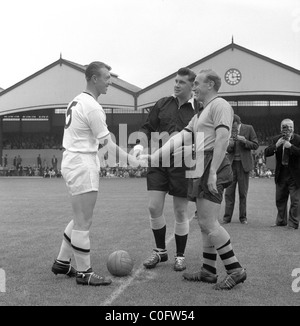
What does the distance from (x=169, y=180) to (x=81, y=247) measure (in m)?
1.55

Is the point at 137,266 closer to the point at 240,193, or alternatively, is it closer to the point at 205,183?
the point at 205,183

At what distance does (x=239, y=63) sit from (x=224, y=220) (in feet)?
106

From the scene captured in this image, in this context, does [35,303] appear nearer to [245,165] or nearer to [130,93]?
[245,165]

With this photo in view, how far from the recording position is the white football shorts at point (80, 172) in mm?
5168

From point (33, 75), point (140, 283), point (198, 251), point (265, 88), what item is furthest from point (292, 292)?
point (33, 75)

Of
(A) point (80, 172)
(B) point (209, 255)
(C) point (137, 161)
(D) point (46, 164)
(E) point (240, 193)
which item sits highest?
(C) point (137, 161)

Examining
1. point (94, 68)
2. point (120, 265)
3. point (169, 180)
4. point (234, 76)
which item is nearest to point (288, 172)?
point (169, 180)

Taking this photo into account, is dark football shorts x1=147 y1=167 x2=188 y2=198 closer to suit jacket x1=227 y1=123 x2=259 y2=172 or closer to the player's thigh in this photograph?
the player's thigh

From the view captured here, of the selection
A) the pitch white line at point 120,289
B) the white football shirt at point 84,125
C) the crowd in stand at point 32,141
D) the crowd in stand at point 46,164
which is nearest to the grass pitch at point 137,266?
the pitch white line at point 120,289

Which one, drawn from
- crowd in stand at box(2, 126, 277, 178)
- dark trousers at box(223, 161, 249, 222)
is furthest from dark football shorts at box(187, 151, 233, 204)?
crowd in stand at box(2, 126, 277, 178)

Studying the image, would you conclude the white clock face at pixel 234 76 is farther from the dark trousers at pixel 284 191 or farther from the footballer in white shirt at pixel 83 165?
the footballer in white shirt at pixel 83 165

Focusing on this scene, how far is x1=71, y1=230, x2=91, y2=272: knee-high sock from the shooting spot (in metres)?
5.19

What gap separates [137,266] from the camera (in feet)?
20.1

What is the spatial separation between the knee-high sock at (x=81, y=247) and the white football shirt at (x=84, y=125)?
0.87 m
